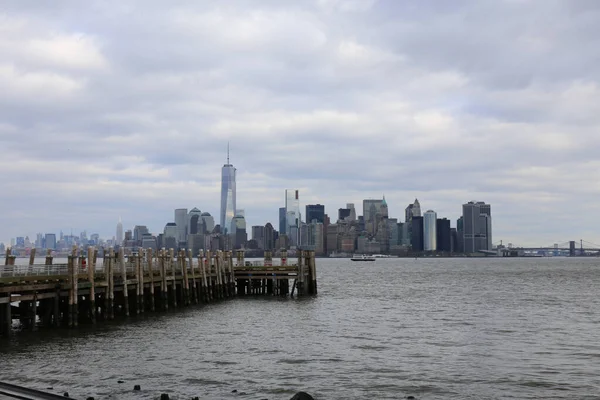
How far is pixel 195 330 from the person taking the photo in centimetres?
4159

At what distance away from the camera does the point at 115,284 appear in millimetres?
45438

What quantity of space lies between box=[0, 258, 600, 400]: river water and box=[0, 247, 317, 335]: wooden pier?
192 cm

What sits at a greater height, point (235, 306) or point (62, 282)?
point (62, 282)

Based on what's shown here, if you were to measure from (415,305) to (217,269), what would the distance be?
70.2ft

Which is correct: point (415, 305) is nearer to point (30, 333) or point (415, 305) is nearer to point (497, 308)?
point (497, 308)

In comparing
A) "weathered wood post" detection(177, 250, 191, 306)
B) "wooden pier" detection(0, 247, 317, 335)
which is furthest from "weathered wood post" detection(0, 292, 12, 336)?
"weathered wood post" detection(177, 250, 191, 306)

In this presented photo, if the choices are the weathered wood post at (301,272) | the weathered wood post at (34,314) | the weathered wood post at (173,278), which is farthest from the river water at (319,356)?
the weathered wood post at (301,272)

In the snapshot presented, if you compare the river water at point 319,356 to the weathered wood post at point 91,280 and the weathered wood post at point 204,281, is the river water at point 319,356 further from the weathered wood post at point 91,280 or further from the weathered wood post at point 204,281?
the weathered wood post at point 204,281

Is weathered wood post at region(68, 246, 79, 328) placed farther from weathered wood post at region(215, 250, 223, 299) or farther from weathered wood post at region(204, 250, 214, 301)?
weathered wood post at region(215, 250, 223, 299)

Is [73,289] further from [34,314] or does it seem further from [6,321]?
[6,321]

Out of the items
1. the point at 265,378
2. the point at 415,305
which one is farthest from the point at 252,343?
the point at 415,305

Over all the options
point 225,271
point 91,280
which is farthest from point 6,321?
point 225,271

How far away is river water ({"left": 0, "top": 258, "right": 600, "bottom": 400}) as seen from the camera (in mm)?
25000

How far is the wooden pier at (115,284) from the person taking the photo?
36.7 metres
